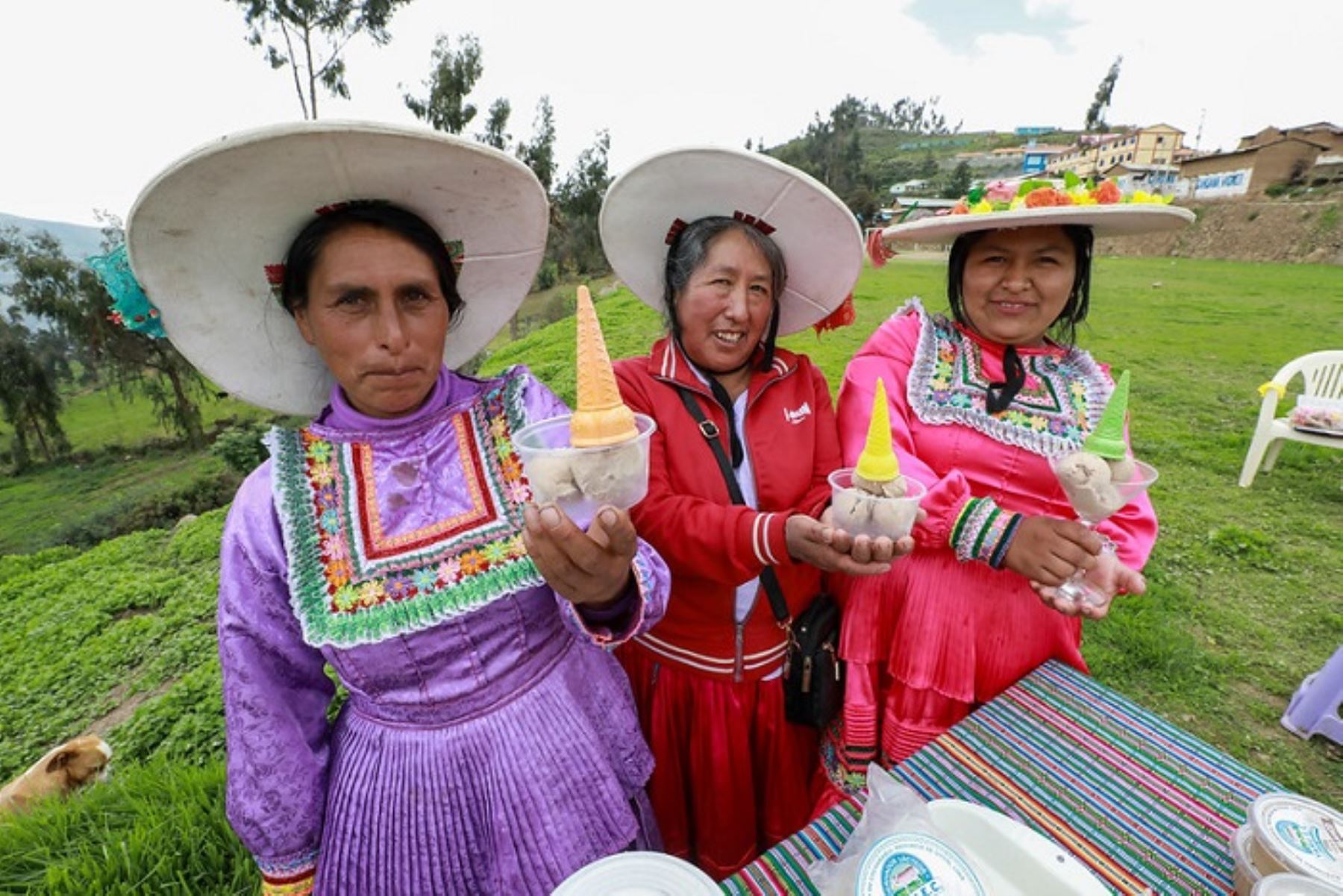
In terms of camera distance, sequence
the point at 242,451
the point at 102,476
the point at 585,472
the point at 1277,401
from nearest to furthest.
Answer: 1. the point at 585,472
2. the point at 1277,401
3. the point at 242,451
4. the point at 102,476

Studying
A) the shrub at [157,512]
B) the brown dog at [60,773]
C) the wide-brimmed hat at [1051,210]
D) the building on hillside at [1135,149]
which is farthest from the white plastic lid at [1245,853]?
the building on hillside at [1135,149]

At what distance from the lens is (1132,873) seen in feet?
4.26

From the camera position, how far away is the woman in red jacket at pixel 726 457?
1936mm

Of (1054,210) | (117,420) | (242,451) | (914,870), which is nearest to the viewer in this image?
(914,870)

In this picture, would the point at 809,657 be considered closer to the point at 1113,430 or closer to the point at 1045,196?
the point at 1113,430

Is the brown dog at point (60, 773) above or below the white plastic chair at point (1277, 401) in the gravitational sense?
below

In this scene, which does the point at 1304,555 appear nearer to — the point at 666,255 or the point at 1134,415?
the point at 1134,415

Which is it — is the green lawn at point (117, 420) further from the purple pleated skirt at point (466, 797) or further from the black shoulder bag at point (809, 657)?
the black shoulder bag at point (809, 657)

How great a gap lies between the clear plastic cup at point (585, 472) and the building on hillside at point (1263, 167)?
50.0 m

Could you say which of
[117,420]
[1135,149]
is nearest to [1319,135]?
[1135,149]

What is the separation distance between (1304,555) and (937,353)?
208 inches

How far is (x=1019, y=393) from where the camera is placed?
202 centimetres

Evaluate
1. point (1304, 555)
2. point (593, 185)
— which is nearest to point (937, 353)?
point (1304, 555)

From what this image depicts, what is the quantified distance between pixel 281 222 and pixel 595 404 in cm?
100
